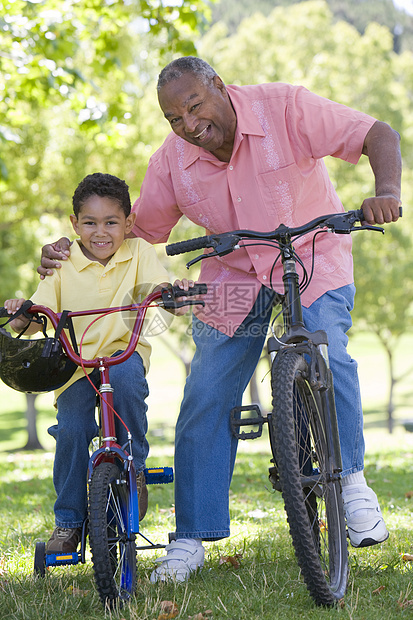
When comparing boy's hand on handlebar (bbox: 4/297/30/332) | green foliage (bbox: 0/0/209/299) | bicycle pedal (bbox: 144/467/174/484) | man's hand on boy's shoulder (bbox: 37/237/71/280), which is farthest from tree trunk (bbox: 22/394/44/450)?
boy's hand on handlebar (bbox: 4/297/30/332)

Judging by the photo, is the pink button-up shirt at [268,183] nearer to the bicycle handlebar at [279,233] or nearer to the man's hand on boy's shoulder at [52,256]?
the bicycle handlebar at [279,233]

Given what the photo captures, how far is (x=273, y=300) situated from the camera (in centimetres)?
345

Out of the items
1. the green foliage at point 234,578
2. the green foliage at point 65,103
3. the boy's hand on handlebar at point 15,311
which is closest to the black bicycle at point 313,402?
the green foliage at point 234,578

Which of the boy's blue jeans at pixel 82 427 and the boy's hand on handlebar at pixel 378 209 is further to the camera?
the boy's blue jeans at pixel 82 427

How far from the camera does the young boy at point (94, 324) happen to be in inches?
128

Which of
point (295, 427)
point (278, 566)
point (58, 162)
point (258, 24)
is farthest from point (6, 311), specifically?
point (258, 24)

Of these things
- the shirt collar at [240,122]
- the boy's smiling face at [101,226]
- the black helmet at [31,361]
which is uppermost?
the shirt collar at [240,122]

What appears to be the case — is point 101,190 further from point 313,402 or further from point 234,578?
point 234,578

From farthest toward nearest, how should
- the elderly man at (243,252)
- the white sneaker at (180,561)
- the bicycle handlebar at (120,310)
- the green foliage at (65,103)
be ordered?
the green foliage at (65,103) → the elderly man at (243,252) → the white sneaker at (180,561) → the bicycle handlebar at (120,310)

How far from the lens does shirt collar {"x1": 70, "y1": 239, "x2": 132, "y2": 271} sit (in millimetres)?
3413

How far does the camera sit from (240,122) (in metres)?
3.35

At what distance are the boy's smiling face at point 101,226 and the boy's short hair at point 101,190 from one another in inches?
0.8

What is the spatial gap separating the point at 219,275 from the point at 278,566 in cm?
136

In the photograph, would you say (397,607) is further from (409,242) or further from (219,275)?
(409,242)
